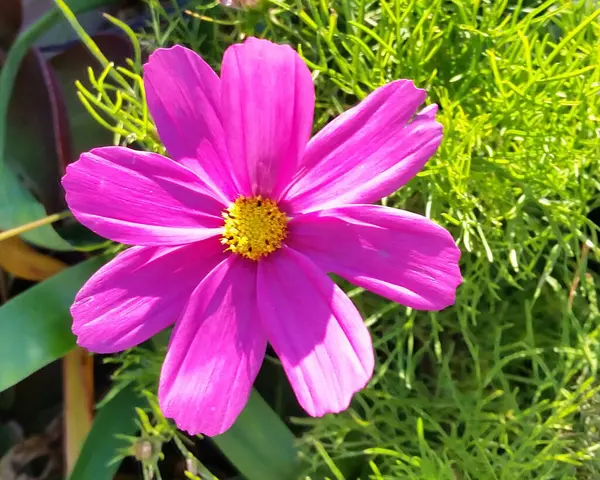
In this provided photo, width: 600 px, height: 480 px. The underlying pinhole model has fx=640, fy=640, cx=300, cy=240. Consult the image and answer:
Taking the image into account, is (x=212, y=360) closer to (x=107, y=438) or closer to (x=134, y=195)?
(x=134, y=195)

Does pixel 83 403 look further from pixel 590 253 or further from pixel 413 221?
pixel 590 253

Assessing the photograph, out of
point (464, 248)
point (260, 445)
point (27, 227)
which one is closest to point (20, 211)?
point (27, 227)

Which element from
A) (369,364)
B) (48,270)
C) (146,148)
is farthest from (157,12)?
(369,364)

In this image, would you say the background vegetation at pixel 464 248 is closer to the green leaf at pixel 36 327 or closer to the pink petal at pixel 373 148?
the green leaf at pixel 36 327

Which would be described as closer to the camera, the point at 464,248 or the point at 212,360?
the point at 212,360

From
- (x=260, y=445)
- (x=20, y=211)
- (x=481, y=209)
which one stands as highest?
(x=20, y=211)

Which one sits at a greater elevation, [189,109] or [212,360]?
[189,109]
